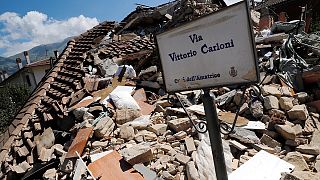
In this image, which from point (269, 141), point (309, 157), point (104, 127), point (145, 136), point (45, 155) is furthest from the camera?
point (45, 155)

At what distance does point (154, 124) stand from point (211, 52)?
378 cm

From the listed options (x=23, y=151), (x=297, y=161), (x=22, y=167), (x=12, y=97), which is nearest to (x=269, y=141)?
(x=297, y=161)

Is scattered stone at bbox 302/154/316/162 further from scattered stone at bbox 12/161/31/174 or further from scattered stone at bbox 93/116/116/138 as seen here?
scattered stone at bbox 12/161/31/174

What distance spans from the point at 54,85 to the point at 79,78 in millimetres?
826

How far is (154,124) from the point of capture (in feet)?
17.3

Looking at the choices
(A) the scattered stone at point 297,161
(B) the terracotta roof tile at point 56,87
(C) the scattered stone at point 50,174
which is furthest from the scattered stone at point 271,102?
(B) the terracotta roof tile at point 56,87

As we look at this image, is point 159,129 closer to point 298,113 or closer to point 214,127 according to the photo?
point 298,113

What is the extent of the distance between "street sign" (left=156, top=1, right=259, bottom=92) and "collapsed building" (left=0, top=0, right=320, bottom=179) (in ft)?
1.95

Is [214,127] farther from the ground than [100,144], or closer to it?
farther from the ground

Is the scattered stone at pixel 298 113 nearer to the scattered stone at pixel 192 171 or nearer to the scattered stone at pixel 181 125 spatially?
the scattered stone at pixel 181 125

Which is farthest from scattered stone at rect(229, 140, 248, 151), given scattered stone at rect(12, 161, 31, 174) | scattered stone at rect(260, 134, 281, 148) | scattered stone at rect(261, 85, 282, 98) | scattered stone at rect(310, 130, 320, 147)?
scattered stone at rect(12, 161, 31, 174)

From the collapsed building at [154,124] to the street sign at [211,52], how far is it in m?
0.59

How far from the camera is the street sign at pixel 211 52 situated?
146 centimetres

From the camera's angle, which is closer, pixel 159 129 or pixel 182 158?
pixel 182 158
